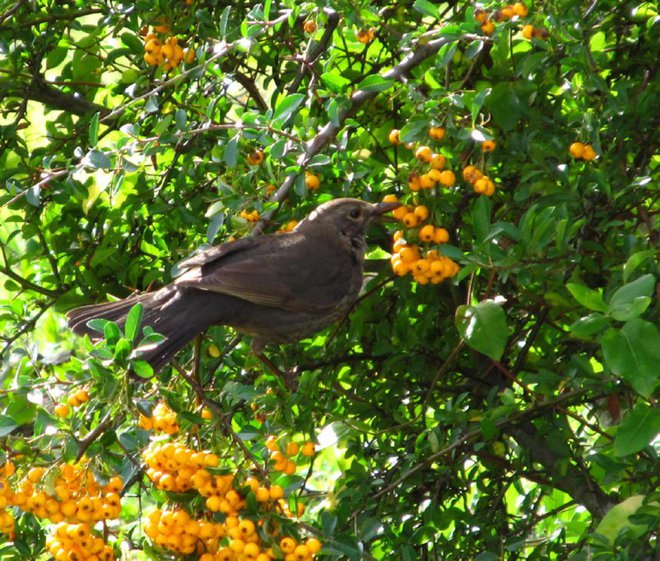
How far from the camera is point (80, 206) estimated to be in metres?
4.27

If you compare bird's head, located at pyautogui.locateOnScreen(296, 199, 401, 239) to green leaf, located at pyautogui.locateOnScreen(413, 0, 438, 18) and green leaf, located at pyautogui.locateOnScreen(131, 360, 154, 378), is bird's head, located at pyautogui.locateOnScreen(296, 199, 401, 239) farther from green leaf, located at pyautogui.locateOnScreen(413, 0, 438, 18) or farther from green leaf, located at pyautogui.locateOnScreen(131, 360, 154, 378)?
green leaf, located at pyautogui.locateOnScreen(131, 360, 154, 378)

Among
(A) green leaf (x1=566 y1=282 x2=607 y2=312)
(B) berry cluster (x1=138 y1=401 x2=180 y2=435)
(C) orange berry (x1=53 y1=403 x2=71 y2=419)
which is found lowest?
(B) berry cluster (x1=138 y1=401 x2=180 y2=435)

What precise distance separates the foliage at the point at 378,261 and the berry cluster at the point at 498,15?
0.01 meters

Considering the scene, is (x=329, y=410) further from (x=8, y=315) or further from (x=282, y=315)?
(x=8, y=315)

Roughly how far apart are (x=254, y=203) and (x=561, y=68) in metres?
1.12

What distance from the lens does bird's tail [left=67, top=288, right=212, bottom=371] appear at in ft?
11.8

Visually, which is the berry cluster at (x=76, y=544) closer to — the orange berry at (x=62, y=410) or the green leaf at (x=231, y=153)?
the orange berry at (x=62, y=410)

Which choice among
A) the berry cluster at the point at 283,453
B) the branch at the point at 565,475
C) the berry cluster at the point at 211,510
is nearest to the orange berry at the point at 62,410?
the berry cluster at the point at 211,510

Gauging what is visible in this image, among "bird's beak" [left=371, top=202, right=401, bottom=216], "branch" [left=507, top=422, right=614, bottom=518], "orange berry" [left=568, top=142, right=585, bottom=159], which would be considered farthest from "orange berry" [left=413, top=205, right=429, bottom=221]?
"branch" [left=507, top=422, right=614, bottom=518]

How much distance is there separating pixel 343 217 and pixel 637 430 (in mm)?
2119

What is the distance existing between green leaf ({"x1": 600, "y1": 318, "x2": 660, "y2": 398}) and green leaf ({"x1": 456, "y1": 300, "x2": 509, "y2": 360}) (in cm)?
52

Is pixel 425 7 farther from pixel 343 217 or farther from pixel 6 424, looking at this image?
pixel 6 424

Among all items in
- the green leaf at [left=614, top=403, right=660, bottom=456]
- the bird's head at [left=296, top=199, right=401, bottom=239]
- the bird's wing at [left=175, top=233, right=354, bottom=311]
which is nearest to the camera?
the green leaf at [left=614, top=403, right=660, bottom=456]

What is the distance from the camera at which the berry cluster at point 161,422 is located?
284 cm
